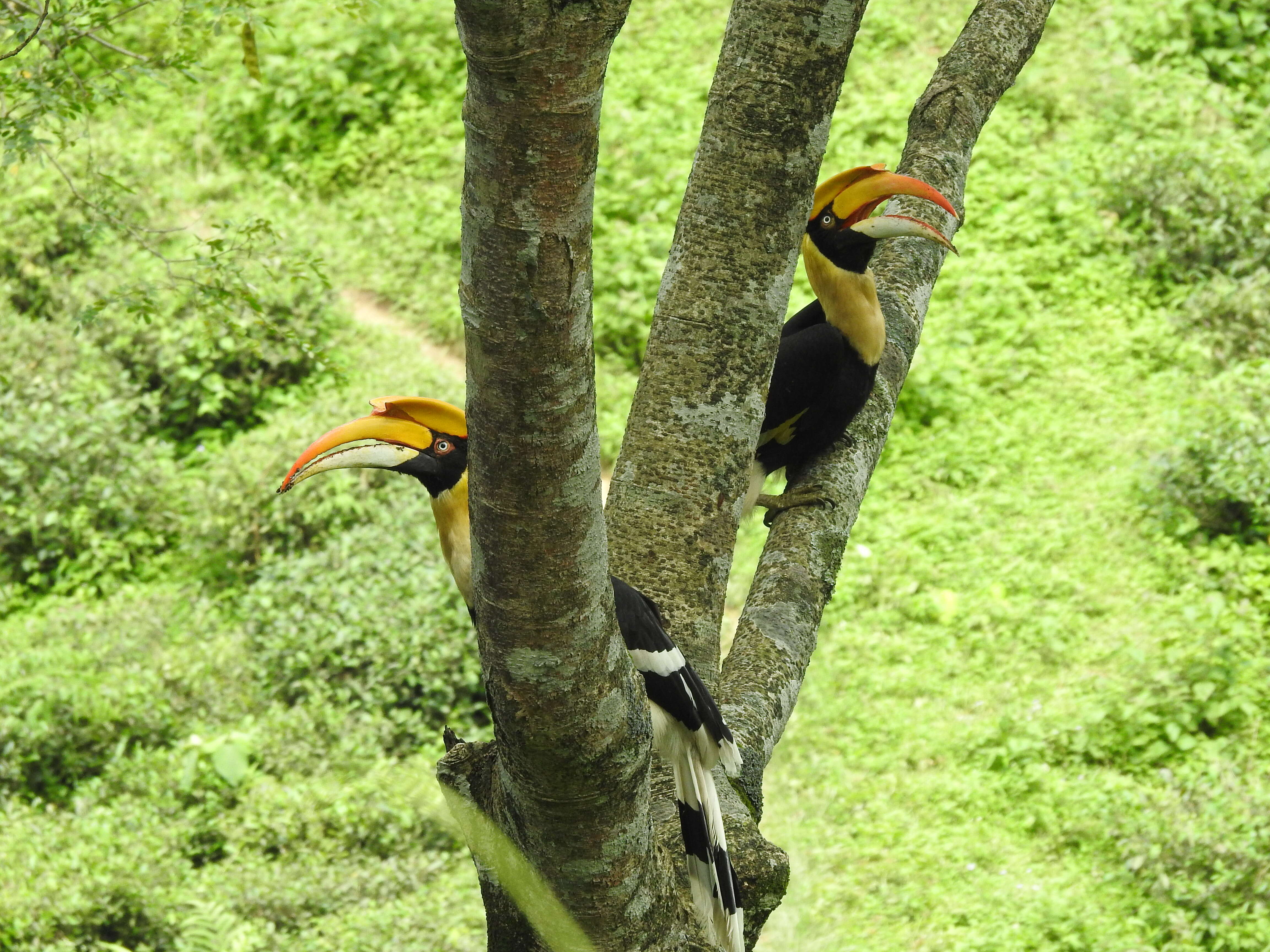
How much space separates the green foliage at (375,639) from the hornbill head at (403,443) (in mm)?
2524

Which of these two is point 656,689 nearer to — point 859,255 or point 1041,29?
point 859,255

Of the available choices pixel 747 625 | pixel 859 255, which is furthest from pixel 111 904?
pixel 859 255

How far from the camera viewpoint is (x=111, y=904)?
3.85 metres

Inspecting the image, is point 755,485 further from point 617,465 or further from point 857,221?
point 617,465

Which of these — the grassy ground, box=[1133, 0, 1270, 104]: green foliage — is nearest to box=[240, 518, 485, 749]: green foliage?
the grassy ground

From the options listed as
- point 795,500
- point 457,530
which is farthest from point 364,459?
point 795,500

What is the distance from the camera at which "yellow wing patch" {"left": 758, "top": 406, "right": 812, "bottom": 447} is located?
3.19m

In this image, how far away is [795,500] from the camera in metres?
2.89

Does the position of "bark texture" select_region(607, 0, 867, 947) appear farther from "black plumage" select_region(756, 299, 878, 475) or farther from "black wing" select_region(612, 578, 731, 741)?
"black plumage" select_region(756, 299, 878, 475)

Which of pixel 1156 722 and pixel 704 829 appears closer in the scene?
pixel 704 829

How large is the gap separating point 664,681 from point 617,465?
40 cm

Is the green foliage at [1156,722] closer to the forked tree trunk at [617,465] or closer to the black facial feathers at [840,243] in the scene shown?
the forked tree trunk at [617,465]

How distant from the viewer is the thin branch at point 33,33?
8.40 feet

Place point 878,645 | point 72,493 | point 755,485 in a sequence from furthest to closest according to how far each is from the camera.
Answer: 1. point 72,493
2. point 878,645
3. point 755,485
